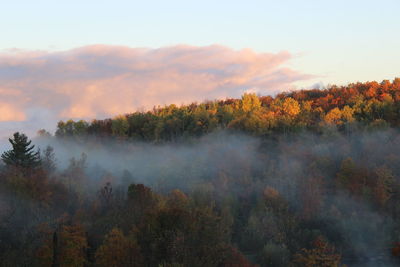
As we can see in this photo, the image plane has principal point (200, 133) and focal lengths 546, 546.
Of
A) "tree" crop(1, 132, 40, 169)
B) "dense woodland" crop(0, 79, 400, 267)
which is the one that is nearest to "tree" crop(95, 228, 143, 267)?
"dense woodland" crop(0, 79, 400, 267)

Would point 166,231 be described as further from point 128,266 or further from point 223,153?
point 223,153

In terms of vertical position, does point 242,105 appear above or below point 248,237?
above

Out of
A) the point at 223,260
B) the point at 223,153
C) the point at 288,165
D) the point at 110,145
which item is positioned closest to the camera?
the point at 223,260

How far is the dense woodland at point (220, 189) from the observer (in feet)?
237

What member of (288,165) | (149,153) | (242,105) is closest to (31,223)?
(288,165)

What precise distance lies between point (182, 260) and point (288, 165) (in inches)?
3006

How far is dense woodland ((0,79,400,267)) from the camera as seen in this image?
7238 cm

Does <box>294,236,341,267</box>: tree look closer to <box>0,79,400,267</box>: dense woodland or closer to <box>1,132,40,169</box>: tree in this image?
<box>0,79,400,267</box>: dense woodland

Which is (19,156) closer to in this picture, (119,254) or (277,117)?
(119,254)

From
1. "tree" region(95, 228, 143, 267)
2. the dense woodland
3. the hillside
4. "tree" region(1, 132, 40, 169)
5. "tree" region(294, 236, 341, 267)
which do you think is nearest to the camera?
"tree" region(95, 228, 143, 267)

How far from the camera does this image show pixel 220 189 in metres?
126

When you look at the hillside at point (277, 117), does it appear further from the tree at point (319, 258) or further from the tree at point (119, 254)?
the tree at point (119, 254)

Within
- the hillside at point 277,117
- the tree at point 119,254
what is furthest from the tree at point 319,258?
the hillside at point 277,117

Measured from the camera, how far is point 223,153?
15450cm
